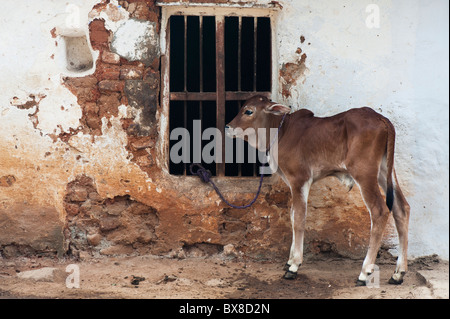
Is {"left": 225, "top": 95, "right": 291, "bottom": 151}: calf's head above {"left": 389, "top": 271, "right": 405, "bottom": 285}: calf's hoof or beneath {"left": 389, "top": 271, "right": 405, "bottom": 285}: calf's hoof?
above

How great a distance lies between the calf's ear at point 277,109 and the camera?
544 centimetres

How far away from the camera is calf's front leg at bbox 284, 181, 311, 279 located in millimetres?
5336

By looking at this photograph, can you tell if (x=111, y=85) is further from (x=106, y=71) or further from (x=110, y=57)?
(x=110, y=57)

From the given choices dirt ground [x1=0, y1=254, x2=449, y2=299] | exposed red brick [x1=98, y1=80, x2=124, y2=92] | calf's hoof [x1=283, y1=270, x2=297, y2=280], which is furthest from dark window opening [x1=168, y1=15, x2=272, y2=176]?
calf's hoof [x1=283, y1=270, x2=297, y2=280]

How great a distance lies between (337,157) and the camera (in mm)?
5227

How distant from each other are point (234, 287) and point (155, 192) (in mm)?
1264

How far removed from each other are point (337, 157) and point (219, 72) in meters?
1.55

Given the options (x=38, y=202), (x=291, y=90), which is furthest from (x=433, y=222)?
(x=38, y=202)

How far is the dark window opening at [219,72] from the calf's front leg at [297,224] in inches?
32.7

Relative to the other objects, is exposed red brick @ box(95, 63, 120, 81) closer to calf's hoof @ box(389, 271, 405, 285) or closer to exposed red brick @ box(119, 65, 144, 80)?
exposed red brick @ box(119, 65, 144, 80)

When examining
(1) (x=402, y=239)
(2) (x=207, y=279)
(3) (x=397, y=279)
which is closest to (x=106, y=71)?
(2) (x=207, y=279)

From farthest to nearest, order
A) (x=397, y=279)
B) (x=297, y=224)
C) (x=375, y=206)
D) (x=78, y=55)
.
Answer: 1. (x=78, y=55)
2. (x=297, y=224)
3. (x=397, y=279)
4. (x=375, y=206)

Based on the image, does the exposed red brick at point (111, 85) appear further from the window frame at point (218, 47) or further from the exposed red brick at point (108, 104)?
the window frame at point (218, 47)

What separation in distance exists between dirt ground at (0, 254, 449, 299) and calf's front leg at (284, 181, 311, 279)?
135 millimetres
